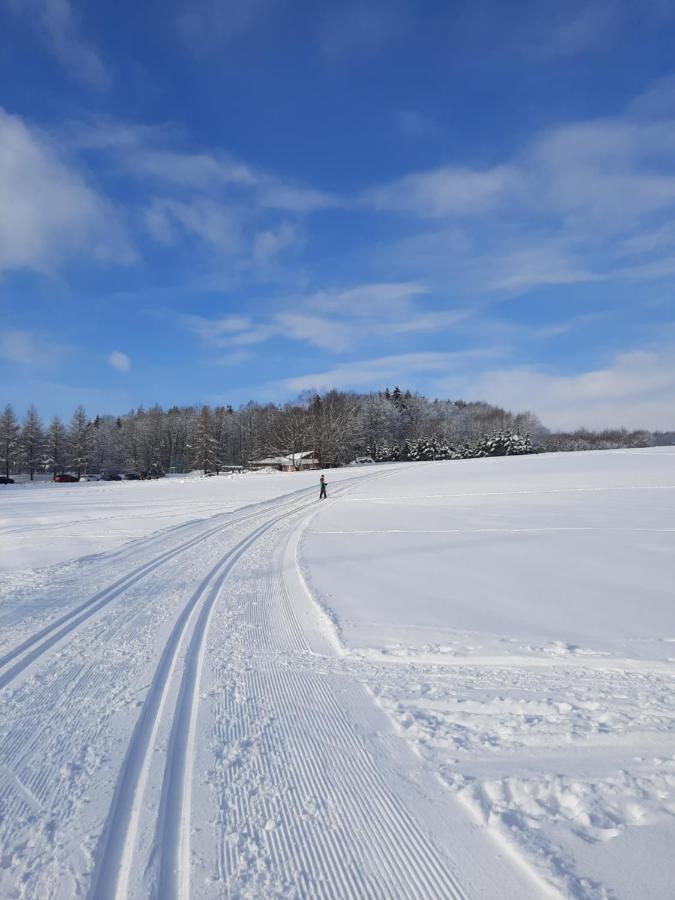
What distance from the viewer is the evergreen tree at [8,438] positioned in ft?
209

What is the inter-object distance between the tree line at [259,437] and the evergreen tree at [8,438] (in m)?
0.12

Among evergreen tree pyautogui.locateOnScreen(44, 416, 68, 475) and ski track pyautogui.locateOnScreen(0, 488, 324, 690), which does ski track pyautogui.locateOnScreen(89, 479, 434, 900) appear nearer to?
ski track pyautogui.locateOnScreen(0, 488, 324, 690)

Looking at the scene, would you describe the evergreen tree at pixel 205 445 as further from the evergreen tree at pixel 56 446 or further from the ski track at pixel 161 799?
the ski track at pixel 161 799

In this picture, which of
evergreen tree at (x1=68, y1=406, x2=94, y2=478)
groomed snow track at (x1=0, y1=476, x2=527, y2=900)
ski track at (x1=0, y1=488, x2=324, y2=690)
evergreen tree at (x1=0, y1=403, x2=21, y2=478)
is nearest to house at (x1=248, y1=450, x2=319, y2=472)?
evergreen tree at (x1=68, y1=406, x2=94, y2=478)

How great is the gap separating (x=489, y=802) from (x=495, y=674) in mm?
1908

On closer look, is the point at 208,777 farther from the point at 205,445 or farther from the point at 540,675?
the point at 205,445

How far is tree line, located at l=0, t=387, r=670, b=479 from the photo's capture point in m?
69.2

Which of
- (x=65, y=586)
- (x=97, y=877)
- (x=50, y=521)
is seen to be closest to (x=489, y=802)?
(x=97, y=877)

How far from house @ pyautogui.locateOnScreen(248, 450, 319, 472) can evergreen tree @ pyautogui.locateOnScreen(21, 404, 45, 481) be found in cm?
3186

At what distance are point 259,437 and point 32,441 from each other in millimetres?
34717

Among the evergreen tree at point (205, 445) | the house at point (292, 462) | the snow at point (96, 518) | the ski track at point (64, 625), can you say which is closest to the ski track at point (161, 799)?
the ski track at point (64, 625)

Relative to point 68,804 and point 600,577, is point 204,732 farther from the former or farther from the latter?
point 600,577

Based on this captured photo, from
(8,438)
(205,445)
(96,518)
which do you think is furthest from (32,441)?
(96,518)

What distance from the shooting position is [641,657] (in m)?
4.96
